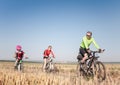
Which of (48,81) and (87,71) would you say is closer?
(48,81)

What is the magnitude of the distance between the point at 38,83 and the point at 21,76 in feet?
3.98

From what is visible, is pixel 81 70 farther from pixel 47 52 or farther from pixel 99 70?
pixel 47 52

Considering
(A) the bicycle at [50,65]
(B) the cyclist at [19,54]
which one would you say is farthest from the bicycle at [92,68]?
(A) the bicycle at [50,65]

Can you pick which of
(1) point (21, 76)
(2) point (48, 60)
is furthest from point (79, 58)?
(2) point (48, 60)

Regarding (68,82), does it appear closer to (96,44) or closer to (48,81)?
(48,81)

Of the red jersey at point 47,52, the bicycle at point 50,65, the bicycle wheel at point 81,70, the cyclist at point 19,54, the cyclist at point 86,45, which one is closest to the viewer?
the cyclist at point 86,45

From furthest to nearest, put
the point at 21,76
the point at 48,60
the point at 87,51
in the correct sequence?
the point at 48,60, the point at 87,51, the point at 21,76

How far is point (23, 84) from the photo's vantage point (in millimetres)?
9938

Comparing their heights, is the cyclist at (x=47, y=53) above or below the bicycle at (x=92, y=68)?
above

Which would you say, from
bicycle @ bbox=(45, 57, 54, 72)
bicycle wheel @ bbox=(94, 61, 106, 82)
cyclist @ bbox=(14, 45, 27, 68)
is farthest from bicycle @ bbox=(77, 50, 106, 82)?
bicycle @ bbox=(45, 57, 54, 72)

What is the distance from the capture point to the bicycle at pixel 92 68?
38.9ft

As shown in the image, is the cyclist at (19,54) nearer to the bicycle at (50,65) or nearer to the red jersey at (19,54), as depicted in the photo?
the red jersey at (19,54)

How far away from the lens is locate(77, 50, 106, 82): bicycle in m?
11.9

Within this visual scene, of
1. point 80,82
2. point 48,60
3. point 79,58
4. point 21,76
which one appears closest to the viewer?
point 80,82
